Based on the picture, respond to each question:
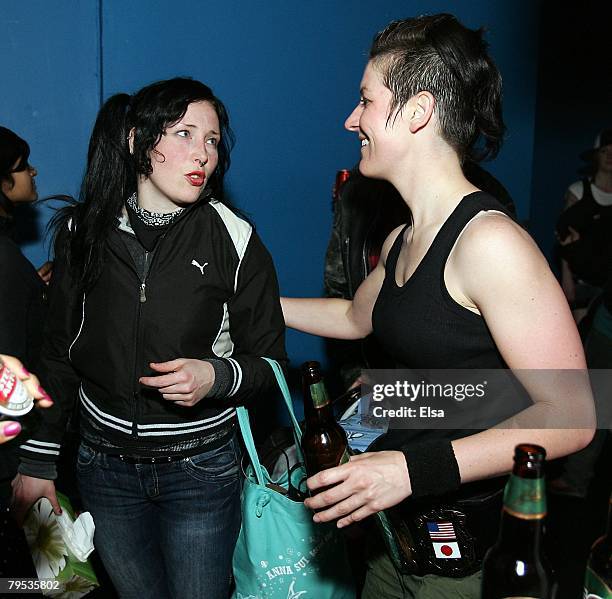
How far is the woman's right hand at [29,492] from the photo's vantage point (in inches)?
66.6

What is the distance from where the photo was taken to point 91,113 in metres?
2.36

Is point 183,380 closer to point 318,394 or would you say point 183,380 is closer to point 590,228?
point 318,394

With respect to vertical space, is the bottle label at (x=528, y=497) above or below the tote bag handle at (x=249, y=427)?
above

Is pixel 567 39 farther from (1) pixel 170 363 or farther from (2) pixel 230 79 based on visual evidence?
(1) pixel 170 363

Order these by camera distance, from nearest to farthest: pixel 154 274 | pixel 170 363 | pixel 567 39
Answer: pixel 170 363 < pixel 154 274 < pixel 567 39

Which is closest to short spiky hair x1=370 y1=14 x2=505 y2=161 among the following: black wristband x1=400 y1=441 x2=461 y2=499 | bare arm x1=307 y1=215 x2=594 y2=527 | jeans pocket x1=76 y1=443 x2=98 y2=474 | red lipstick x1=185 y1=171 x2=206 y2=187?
bare arm x1=307 y1=215 x2=594 y2=527

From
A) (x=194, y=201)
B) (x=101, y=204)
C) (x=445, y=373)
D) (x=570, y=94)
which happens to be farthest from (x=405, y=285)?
(x=570, y=94)

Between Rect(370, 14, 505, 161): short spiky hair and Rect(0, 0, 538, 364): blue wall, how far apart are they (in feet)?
4.04

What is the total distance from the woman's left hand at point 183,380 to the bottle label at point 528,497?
0.80 meters

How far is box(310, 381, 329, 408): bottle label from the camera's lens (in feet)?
4.12

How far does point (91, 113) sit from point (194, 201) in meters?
0.88

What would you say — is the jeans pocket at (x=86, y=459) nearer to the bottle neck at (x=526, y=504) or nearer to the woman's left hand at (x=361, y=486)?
the woman's left hand at (x=361, y=486)

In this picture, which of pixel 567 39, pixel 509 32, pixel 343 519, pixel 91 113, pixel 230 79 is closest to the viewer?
pixel 343 519

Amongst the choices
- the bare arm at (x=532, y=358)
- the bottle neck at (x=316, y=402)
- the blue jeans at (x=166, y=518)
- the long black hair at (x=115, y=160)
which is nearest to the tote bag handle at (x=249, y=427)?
the blue jeans at (x=166, y=518)
